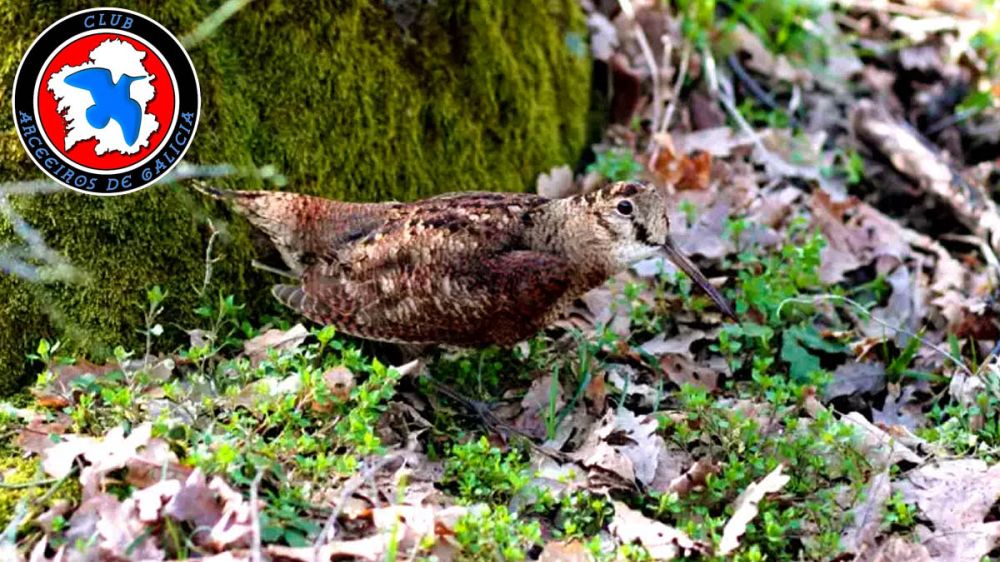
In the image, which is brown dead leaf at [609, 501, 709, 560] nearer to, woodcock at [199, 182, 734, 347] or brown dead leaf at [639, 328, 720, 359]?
woodcock at [199, 182, 734, 347]

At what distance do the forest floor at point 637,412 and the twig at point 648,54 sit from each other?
3cm

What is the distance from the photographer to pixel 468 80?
16.8ft

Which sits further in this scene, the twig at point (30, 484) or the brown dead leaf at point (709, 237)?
the brown dead leaf at point (709, 237)

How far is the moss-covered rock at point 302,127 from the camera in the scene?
397cm

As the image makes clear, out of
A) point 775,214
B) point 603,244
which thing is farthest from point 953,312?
point 603,244

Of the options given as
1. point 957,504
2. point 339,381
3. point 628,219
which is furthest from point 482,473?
point 957,504

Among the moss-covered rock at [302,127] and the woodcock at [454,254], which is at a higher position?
the moss-covered rock at [302,127]

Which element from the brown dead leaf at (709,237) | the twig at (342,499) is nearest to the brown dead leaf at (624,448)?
the twig at (342,499)

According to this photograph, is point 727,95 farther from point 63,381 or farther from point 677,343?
point 63,381

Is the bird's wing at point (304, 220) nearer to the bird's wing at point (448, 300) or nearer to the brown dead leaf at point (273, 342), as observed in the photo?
the bird's wing at point (448, 300)

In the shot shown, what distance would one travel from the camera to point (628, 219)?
4.22 meters

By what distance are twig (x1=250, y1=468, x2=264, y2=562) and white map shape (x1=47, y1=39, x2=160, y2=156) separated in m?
1.44

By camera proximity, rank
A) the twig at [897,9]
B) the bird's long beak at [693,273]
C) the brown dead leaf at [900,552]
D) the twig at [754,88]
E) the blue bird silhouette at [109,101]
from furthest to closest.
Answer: the twig at [897,9] → the twig at [754,88] → the bird's long beak at [693,273] → the blue bird silhouette at [109,101] → the brown dead leaf at [900,552]

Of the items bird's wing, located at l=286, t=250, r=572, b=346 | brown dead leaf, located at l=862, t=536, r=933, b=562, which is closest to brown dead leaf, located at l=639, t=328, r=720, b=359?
bird's wing, located at l=286, t=250, r=572, b=346
